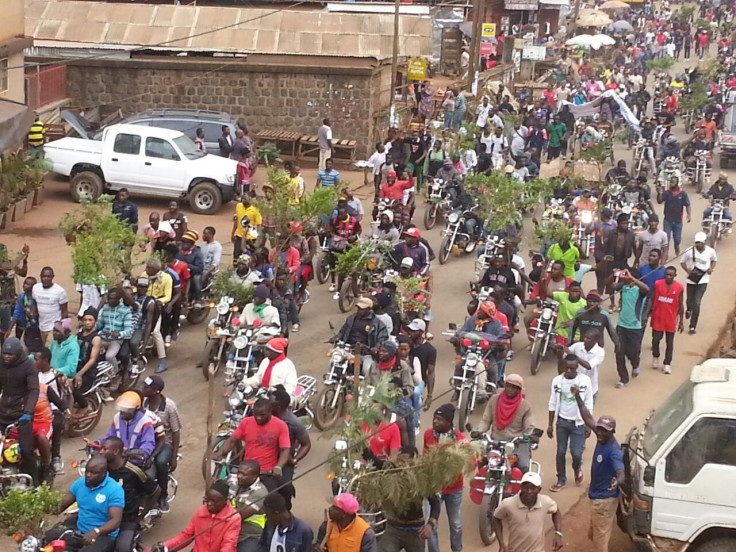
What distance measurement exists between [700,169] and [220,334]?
15978 millimetres

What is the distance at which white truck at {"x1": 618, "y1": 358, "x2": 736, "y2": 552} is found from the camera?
947cm

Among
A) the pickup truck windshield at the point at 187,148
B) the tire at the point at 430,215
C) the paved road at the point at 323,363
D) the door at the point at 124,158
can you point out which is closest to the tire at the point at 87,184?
the door at the point at 124,158

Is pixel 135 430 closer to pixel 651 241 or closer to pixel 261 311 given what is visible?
pixel 261 311

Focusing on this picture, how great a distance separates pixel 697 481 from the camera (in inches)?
375

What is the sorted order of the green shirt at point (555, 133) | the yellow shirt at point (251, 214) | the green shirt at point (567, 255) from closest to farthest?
1. the green shirt at point (567, 255)
2. the yellow shirt at point (251, 214)
3. the green shirt at point (555, 133)

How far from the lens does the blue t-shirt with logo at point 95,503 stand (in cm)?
866

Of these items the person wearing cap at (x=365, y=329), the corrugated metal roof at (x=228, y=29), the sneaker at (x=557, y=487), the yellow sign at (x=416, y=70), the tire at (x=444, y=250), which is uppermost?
the corrugated metal roof at (x=228, y=29)

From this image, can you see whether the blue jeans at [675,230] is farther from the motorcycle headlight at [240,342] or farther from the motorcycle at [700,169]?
the motorcycle headlight at [240,342]

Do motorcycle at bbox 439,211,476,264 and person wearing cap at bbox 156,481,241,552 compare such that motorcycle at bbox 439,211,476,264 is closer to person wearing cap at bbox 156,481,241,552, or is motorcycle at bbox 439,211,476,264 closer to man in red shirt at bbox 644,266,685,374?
man in red shirt at bbox 644,266,685,374

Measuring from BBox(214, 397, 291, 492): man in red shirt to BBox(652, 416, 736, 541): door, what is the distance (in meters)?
3.24

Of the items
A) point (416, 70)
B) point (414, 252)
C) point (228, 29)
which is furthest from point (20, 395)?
point (416, 70)

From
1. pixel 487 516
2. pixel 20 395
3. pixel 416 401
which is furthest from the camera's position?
pixel 416 401

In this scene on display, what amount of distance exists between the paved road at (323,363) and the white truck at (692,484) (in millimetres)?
1116

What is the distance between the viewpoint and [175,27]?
2809 centimetres
